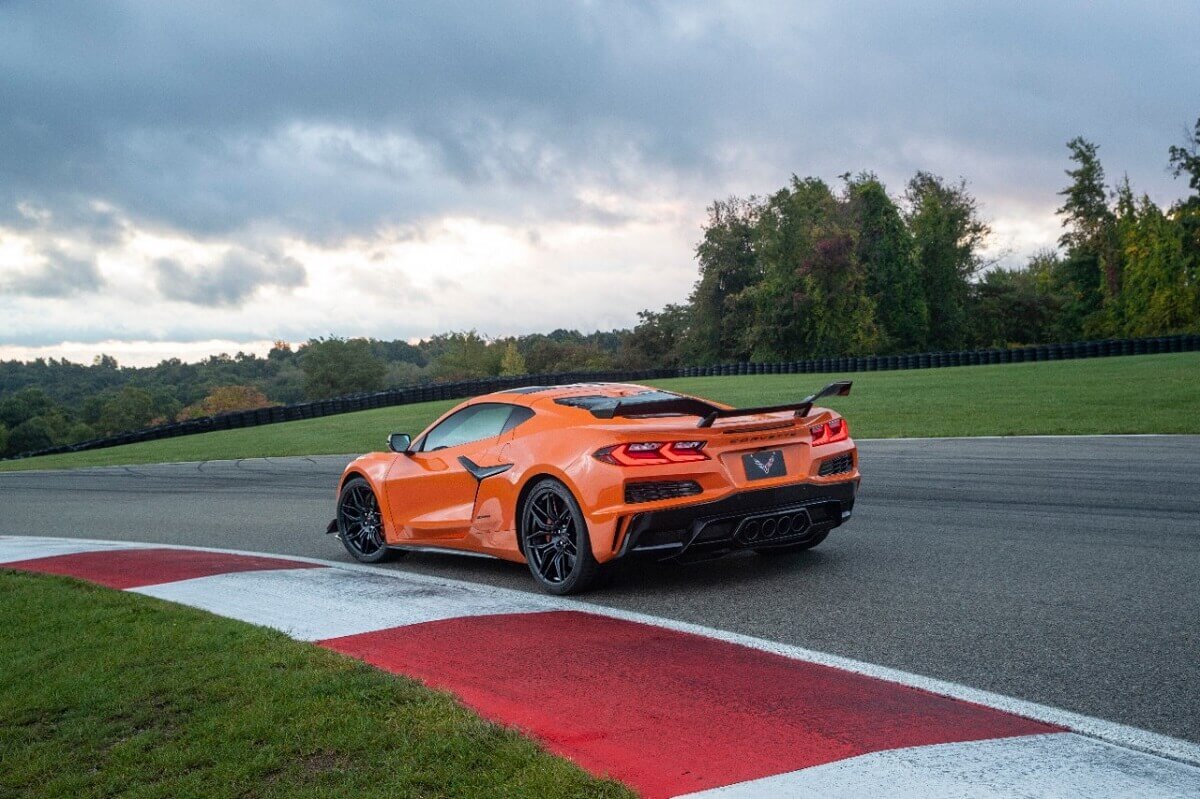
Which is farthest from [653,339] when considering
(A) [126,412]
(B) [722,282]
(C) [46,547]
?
(C) [46,547]

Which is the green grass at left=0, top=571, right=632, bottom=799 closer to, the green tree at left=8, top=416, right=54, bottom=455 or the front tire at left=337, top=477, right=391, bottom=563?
the front tire at left=337, top=477, right=391, bottom=563

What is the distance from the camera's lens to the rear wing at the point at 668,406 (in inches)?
255

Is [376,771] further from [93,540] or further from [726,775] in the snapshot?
[93,540]

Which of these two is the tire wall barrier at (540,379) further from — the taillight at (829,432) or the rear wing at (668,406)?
the taillight at (829,432)

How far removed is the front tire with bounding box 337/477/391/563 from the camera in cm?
812

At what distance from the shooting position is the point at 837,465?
6801 mm

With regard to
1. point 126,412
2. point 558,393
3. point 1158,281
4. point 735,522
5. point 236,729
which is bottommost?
point 236,729

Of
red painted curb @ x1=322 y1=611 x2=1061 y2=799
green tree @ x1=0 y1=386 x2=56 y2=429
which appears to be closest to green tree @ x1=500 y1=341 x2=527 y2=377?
green tree @ x1=0 y1=386 x2=56 y2=429

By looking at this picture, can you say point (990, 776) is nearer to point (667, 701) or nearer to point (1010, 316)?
point (667, 701)

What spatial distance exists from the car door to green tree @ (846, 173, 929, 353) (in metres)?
64.3

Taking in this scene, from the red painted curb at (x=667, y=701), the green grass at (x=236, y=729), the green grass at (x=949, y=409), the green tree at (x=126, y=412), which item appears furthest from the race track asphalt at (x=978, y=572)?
the green tree at (x=126, y=412)

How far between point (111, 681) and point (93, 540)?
6795 mm

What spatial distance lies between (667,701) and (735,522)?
2.17 m

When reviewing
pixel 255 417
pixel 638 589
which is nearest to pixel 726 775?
pixel 638 589
